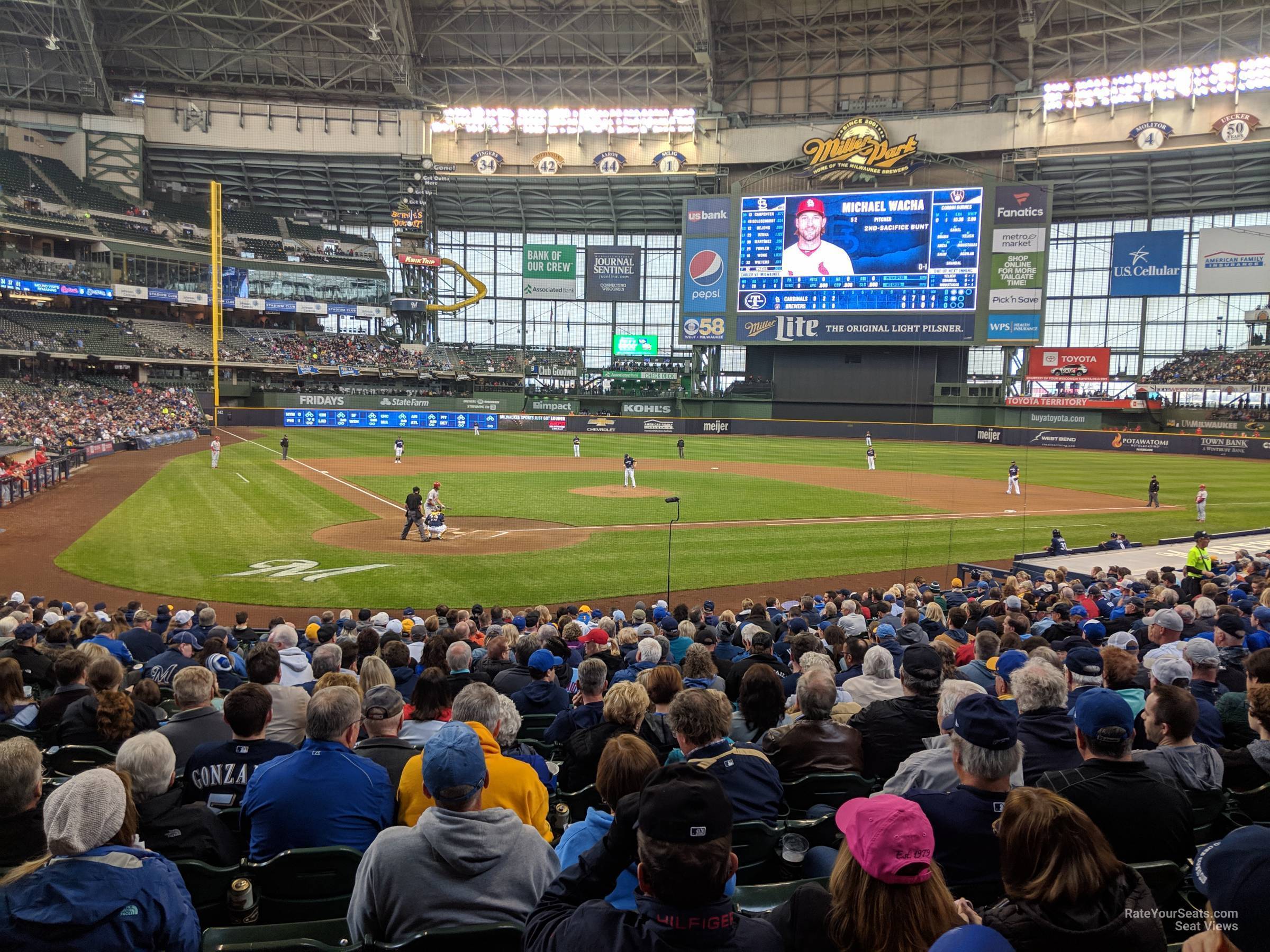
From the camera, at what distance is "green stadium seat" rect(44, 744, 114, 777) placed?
5.56 m

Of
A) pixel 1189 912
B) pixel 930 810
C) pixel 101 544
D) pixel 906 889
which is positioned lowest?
pixel 101 544

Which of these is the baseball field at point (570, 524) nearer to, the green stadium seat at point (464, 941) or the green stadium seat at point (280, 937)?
the green stadium seat at point (280, 937)

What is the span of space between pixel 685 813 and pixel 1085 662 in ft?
19.5

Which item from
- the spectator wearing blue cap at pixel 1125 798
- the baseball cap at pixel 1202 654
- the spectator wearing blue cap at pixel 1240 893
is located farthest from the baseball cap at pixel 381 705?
the baseball cap at pixel 1202 654

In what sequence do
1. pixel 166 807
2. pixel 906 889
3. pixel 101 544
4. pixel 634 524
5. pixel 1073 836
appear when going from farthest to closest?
pixel 634 524, pixel 101 544, pixel 166 807, pixel 1073 836, pixel 906 889

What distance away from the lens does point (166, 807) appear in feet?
14.3

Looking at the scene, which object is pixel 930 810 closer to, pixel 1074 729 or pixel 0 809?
pixel 1074 729

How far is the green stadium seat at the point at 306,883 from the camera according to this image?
4105 millimetres

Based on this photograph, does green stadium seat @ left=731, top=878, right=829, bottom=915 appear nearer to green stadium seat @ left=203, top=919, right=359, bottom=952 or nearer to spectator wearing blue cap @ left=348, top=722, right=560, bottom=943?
spectator wearing blue cap @ left=348, top=722, right=560, bottom=943

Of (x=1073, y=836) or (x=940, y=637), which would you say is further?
(x=940, y=637)

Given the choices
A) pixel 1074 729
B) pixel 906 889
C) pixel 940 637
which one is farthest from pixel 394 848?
pixel 940 637

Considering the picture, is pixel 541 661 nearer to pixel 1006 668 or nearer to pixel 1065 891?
pixel 1006 668

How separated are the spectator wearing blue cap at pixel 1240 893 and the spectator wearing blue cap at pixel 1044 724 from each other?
8.96 ft

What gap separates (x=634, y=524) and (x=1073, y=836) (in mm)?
24535
